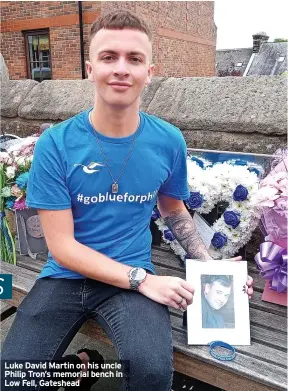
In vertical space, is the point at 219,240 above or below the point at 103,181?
below

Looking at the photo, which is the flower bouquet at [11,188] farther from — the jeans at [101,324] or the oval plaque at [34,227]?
the jeans at [101,324]

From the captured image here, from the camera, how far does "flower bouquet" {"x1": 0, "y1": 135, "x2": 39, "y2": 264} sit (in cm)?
234

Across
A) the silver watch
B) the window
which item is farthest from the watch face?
the window

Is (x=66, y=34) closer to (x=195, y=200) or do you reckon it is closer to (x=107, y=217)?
(x=195, y=200)

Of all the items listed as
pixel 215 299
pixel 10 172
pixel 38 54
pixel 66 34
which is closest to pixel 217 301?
pixel 215 299

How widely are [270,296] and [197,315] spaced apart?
45 cm

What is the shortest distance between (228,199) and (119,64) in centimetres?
101

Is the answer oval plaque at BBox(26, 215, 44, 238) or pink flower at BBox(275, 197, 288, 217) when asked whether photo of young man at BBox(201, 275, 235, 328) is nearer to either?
pink flower at BBox(275, 197, 288, 217)

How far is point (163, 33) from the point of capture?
12.8 m

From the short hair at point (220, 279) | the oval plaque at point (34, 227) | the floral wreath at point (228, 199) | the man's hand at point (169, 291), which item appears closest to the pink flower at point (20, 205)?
the oval plaque at point (34, 227)

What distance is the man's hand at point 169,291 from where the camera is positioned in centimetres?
152

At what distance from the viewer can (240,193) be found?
210cm

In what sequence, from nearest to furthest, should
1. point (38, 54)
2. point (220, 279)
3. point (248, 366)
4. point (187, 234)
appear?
point (248, 366) → point (220, 279) → point (187, 234) → point (38, 54)

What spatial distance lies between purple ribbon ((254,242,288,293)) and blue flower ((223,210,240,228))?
333 millimetres
